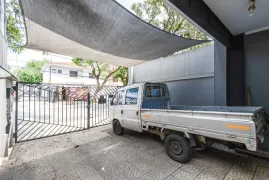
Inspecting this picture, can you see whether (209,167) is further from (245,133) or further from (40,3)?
(40,3)

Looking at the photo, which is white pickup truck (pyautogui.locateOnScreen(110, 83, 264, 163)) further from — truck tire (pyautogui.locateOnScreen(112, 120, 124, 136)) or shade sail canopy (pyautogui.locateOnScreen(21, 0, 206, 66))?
shade sail canopy (pyautogui.locateOnScreen(21, 0, 206, 66))

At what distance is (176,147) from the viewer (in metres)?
3.12

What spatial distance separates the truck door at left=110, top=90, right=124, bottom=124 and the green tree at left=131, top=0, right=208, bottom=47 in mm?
5502

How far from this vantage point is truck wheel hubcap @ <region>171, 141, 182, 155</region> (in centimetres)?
305

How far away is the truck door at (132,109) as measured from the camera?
4018mm

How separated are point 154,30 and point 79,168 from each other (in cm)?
365

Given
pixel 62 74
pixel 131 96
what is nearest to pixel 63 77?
pixel 62 74

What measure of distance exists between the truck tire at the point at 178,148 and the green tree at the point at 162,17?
6.96 metres

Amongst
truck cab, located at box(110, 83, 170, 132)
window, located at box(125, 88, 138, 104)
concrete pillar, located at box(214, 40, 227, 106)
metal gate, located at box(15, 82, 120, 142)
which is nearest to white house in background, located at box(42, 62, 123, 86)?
metal gate, located at box(15, 82, 120, 142)

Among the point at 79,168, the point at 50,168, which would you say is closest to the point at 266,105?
the point at 79,168

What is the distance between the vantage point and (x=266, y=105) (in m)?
3.82

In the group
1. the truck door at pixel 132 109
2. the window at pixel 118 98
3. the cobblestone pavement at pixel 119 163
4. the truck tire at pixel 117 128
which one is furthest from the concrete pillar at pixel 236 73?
the truck tire at pixel 117 128

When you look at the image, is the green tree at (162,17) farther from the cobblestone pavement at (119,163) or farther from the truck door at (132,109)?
the cobblestone pavement at (119,163)

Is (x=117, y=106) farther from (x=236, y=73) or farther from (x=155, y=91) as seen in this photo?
(x=236, y=73)
